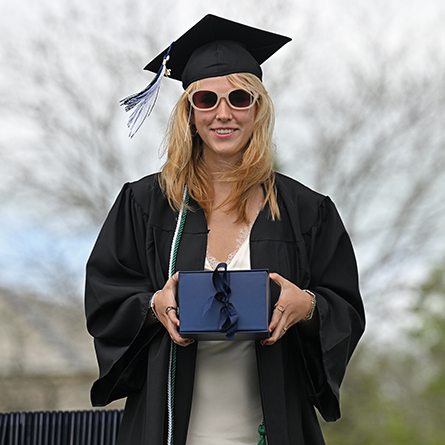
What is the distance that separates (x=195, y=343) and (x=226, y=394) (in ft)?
0.46

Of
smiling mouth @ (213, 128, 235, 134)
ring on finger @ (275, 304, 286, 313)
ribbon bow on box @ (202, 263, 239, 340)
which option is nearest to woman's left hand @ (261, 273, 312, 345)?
ring on finger @ (275, 304, 286, 313)

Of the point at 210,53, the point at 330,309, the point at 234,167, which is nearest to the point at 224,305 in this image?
the point at 330,309

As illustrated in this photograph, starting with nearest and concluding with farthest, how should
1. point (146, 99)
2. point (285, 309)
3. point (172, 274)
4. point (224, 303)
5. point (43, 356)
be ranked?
point (224, 303) < point (285, 309) < point (172, 274) < point (146, 99) < point (43, 356)

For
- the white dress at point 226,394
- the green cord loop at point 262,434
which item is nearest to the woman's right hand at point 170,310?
the white dress at point 226,394

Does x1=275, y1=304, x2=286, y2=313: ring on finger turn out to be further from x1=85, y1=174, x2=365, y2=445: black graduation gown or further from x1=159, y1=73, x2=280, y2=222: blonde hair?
x1=159, y1=73, x2=280, y2=222: blonde hair

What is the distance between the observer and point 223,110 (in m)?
1.53

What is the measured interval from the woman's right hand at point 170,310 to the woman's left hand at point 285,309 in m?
0.19

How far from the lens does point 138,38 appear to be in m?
4.01

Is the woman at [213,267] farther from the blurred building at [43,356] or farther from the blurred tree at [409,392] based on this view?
the blurred tree at [409,392]

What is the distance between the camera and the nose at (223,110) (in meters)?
1.53

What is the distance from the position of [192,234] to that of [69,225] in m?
2.44

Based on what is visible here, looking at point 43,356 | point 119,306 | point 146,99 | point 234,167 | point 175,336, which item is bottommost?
point 175,336

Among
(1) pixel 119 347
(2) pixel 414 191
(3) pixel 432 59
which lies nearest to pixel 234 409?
(1) pixel 119 347

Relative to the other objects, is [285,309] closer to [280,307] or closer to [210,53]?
[280,307]
